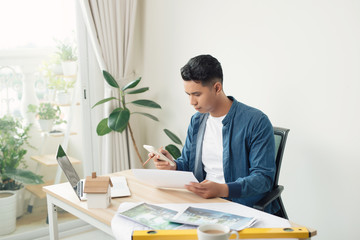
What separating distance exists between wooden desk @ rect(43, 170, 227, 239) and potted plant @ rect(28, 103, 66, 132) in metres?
1.46

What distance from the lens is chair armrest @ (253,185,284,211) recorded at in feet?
6.21

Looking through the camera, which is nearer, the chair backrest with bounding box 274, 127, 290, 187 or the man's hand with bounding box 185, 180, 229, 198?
the man's hand with bounding box 185, 180, 229, 198

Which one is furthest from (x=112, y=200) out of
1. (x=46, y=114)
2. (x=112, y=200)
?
A: (x=46, y=114)

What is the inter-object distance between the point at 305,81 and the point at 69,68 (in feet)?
6.52

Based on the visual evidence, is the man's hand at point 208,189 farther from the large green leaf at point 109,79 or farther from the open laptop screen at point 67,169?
the large green leaf at point 109,79

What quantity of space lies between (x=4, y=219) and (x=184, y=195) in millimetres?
1978

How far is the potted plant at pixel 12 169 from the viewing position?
3.16 m

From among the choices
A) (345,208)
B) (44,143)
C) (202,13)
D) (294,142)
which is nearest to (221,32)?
(202,13)

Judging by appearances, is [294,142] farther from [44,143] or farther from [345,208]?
[44,143]

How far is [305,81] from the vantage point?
244 cm

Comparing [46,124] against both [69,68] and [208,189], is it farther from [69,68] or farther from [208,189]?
[208,189]

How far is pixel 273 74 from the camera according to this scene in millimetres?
2605

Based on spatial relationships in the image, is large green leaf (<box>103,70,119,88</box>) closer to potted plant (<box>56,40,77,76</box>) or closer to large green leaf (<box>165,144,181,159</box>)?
potted plant (<box>56,40,77,76</box>)

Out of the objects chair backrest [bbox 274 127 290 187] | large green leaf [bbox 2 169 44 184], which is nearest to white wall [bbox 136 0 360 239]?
chair backrest [bbox 274 127 290 187]
